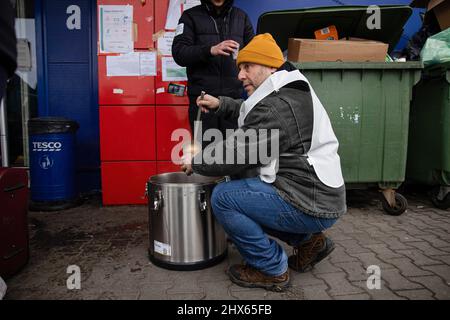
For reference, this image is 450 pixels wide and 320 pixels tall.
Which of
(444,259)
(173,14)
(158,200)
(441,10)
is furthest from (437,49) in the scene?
(158,200)

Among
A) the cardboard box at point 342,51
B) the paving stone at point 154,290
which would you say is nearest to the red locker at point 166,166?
the cardboard box at point 342,51

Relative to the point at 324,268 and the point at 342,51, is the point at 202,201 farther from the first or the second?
the point at 342,51

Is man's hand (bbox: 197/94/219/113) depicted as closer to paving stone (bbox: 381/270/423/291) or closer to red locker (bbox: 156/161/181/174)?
paving stone (bbox: 381/270/423/291)

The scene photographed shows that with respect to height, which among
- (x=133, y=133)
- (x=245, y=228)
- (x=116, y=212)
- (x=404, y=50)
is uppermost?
(x=404, y=50)

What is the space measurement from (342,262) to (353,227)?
0.79 metres

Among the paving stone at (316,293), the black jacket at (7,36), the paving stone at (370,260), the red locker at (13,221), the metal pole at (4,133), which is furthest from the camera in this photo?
the metal pole at (4,133)

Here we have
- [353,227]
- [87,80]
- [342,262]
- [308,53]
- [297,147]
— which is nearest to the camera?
[297,147]

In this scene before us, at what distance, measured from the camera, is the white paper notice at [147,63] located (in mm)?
3830

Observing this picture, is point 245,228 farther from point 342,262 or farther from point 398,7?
point 398,7

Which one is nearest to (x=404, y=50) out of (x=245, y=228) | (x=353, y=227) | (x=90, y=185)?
(x=353, y=227)

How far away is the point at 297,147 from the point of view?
1.89 meters

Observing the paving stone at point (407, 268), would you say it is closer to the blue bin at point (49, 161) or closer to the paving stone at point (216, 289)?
the paving stone at point (216, 289)

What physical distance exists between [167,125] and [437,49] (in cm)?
282

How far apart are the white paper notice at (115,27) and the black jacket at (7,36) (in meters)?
2.74
